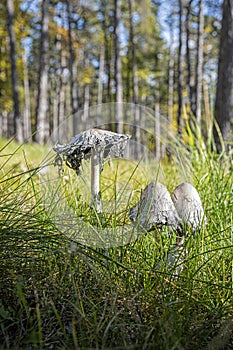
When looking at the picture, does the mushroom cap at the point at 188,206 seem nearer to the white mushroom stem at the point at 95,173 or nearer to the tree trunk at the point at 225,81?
the white mushroom stem at the point at 95,173

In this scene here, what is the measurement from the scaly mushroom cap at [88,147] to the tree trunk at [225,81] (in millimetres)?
2840

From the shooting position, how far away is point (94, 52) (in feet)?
78.4

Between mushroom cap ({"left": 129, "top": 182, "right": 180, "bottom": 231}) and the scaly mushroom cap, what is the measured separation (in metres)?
0.27

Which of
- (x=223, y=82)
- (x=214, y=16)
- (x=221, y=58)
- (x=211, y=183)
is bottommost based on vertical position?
(x=211, y=183)

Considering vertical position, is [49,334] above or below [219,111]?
below

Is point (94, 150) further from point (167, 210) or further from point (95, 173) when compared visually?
point (167, 210)

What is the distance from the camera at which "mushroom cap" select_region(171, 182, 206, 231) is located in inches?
55.0

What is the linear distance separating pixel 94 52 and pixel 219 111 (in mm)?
21054

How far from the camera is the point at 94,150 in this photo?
153 cm

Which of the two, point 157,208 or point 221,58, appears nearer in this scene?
point 157,208

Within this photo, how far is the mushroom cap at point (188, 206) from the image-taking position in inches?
55.0

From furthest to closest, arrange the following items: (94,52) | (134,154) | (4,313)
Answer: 1. (94,52)
2. (134,154)
3. (4,313)

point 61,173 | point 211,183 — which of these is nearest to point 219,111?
point 211,183

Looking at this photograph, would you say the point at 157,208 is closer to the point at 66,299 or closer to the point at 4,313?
the point at 66,299
